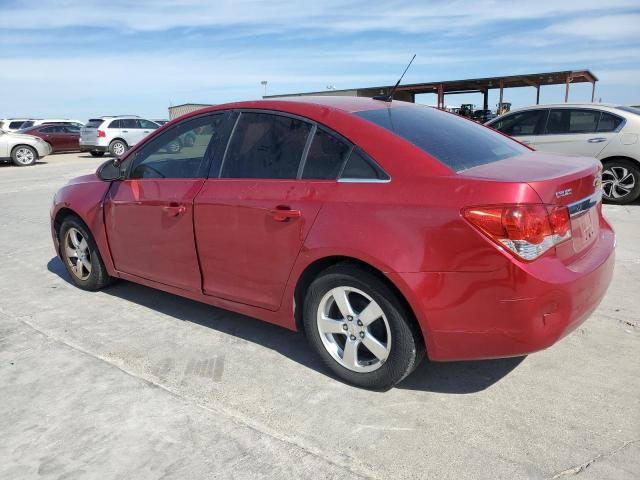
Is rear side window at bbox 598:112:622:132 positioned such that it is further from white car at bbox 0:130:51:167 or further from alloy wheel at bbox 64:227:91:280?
white car at bbox 0:130:51:167

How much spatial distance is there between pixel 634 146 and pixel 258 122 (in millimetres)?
6596

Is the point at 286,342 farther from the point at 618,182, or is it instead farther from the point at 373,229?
the point at 618,182

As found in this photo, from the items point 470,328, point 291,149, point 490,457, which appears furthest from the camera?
point 291,149

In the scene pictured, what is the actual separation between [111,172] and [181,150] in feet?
2.46

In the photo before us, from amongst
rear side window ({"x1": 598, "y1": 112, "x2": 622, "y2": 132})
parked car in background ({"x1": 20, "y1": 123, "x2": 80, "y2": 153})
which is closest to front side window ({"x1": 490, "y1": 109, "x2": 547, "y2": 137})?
rear side window ({"x1": 598, "y1": 112, "x2": 622, "y2": 132})

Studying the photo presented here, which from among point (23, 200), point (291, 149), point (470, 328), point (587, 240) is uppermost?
point (291, 149)

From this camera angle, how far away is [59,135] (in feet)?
84.7

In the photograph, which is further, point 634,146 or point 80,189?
point 634,146

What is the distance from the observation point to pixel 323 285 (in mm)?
3078

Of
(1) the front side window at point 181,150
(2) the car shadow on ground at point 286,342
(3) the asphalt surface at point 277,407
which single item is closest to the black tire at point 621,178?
(3) the asphalt surface at point 277,407

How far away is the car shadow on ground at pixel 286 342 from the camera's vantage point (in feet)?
10.5

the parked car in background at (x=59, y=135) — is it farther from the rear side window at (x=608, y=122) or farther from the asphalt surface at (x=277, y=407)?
the asphalt surface at (x=277, y=407)

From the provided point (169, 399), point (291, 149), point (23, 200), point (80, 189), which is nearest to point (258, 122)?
point (291, 149)

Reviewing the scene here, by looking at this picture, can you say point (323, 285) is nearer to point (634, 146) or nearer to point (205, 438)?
point (205, 438)
